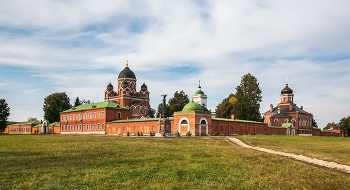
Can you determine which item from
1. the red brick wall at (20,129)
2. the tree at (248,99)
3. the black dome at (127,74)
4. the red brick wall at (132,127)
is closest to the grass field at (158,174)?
the red brick wall at (132,127)

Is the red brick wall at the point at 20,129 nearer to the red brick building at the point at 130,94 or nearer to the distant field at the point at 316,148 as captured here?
the red brick building at the point at 130,94

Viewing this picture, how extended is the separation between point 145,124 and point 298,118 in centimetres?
3931

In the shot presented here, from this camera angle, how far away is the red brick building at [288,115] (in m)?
69.5

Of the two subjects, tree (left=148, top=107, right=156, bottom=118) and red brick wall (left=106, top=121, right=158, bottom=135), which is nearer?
red brick wall (left=106, top=121, right=158, bottom=135)

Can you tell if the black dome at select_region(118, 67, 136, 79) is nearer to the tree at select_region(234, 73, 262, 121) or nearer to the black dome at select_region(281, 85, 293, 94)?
the tree at select_region(234, 73, 262, 121)

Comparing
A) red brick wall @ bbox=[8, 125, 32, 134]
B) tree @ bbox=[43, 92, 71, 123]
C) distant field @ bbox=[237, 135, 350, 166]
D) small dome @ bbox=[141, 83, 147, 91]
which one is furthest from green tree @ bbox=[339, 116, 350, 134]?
red brick wall @ bbox=[8, 125, 32, 134]

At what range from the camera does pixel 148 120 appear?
164 ft

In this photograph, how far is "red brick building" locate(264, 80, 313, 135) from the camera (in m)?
69.5

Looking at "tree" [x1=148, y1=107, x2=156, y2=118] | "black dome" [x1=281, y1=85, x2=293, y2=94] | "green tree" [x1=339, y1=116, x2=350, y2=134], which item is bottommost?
"green tree" [x1=339, y1=116, x2=350, y2=134]

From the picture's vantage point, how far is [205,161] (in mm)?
14875

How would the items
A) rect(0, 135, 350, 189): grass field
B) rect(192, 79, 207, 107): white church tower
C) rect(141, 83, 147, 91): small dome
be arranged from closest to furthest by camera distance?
rect(0, 135, 350, 189): grass field
rect(141, 83, 147, 91): small dome
rect(192, 79, 207, 107): white church tower

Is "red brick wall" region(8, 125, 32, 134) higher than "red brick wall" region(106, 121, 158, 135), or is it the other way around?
"red brick wall" region(106, 121, 158, 135)

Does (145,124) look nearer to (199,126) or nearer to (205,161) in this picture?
(199,126)

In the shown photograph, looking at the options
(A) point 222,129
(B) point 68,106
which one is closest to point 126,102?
(B) point 68,106
